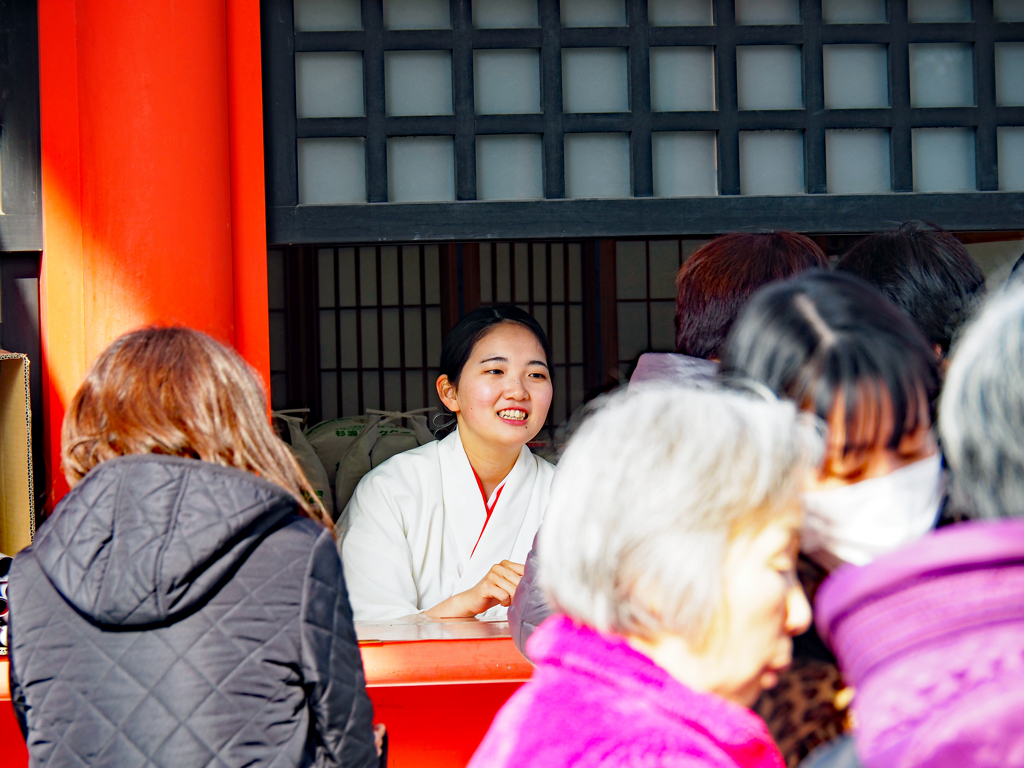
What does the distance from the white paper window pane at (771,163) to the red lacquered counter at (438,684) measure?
137 centimetres

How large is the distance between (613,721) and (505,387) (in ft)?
5.80

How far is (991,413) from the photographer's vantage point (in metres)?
0.78

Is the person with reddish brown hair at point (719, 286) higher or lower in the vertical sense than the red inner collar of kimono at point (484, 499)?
higher

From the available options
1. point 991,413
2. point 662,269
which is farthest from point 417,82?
point 662,269

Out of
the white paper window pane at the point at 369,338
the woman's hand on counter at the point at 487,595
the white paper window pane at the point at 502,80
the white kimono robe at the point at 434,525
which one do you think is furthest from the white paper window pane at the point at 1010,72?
the white paper window pane at the point at 369,338

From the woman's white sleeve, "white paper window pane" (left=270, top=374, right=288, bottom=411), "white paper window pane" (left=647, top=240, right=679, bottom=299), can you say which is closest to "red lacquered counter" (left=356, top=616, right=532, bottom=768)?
the woman's white sleeve

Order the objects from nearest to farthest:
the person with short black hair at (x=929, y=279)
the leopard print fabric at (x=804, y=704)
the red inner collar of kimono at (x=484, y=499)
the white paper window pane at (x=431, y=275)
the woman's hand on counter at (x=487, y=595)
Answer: the leopard print fabric at (x=804, y=704), the person with short black hair at (x=929, y=279), the woman's hand on counter at (x=487, y=595), the red inner collar of kimono at (x=484, y=499), the white paper window pane at (x=431, y=275)

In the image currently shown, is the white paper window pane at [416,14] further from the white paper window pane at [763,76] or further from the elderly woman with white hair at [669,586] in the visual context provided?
the elderly woman with white hair at [669,586]

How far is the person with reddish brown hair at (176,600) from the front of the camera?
1248 mm

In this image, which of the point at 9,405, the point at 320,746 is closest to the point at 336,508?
the point at 9,405

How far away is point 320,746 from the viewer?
4.50 feet

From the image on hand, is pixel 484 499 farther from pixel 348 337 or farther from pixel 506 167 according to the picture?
pixel 348 337

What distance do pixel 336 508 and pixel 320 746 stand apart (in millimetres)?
2350

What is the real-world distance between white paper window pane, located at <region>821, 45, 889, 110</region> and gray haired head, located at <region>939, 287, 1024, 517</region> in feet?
6.08
